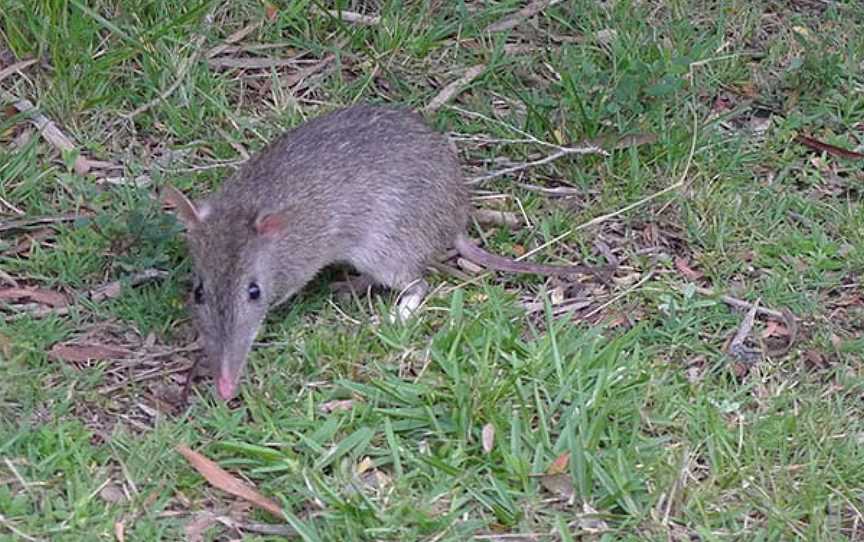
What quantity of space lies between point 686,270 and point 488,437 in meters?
1.49

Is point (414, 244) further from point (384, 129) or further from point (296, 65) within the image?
point (296, 65)

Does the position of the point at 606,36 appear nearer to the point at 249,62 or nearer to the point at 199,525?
the point at 249,62

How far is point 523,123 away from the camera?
20.7ft

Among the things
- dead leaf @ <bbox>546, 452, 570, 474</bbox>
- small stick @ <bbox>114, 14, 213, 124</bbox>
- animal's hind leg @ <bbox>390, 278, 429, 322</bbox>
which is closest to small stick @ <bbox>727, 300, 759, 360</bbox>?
dead leaf @ <bbox>546, 452, 570, 474</bbox>

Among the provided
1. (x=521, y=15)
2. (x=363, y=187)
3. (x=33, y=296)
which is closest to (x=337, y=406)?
(x=363, y=187)

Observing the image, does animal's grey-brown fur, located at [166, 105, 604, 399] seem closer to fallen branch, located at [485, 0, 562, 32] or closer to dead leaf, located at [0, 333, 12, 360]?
dead leaf, located at [0, 333, 12, 360]

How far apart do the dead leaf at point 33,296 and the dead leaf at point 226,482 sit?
3.51 ft

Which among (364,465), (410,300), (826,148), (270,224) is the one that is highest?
(270,224)

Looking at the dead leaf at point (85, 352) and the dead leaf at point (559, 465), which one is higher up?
the dead leaf at point (85, 352)

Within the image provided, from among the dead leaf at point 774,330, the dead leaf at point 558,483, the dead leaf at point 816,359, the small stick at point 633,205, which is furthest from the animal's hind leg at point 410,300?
the dead leaf at point 816,359

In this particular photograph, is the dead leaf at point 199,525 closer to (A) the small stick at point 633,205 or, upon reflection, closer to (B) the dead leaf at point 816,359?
(A) the small stick at point 633,205

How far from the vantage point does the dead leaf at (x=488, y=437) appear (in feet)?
14.7

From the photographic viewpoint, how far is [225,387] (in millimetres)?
4656

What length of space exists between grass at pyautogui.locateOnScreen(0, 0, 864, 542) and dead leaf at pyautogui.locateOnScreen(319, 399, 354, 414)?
10mm
